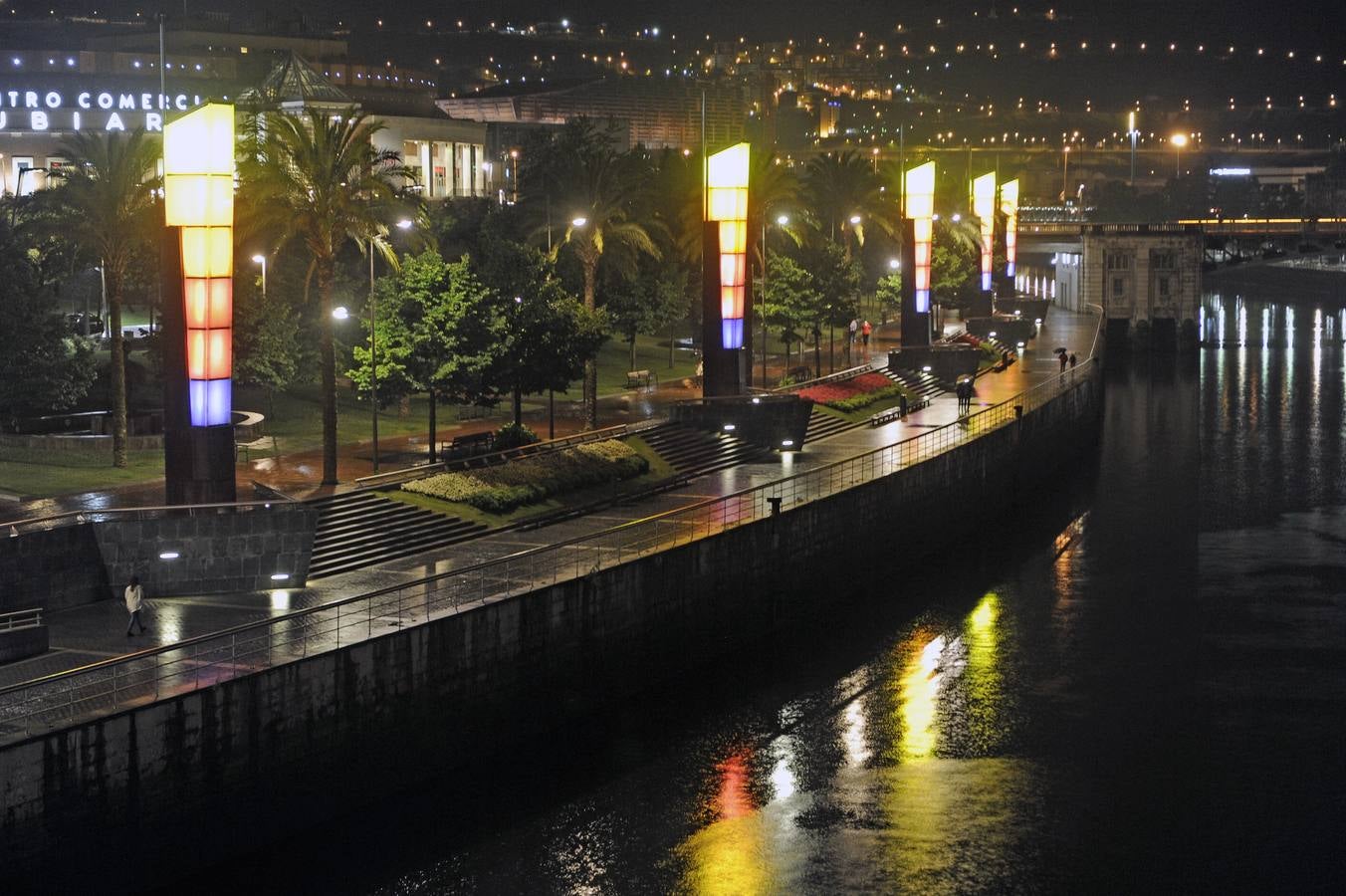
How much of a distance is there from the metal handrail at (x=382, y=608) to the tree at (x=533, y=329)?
9924mm

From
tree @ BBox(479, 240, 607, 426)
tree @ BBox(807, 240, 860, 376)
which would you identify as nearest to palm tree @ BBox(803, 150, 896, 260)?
tree @ BBox(807, 240, 860, 376)

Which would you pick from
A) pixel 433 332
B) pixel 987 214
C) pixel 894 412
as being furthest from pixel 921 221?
pixel 433 332

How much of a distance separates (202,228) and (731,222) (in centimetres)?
2883

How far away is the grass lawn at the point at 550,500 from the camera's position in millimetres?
47250

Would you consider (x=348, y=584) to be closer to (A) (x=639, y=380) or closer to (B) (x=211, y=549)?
(B) (x=211, y=549)

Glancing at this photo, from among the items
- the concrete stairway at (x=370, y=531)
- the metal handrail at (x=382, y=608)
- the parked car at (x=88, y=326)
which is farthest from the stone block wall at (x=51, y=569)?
the parked car at (x=88, y=326)

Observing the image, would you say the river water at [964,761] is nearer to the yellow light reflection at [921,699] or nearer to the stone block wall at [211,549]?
the yellow light reflection at [921,699]

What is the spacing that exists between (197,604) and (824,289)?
62237mm

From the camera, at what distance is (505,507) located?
160 feet

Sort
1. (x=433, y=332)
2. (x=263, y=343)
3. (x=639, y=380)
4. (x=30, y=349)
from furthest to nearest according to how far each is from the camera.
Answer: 1. (x=639, y=380)
2. (x=263, y=343)
3. (x=433, y=332)
4. (x=30, y=349)

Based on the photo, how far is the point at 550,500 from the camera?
50.8 metres

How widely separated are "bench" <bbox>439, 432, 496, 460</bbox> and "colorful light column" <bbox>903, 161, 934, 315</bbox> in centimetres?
4385

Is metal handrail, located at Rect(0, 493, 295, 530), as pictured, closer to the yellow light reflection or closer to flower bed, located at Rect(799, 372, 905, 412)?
the yellow light reflection

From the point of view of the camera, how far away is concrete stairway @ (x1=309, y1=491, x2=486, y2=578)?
139 feet
